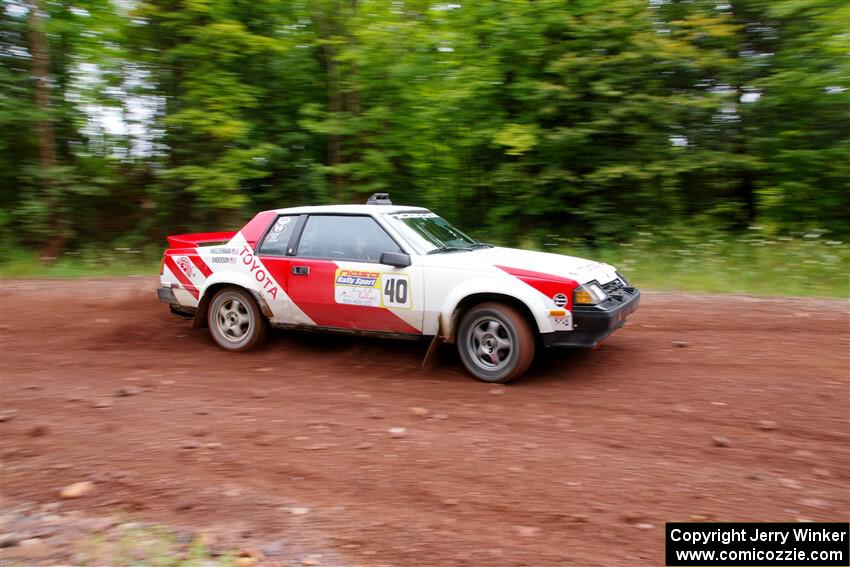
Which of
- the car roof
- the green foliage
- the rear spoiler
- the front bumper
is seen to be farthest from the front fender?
the green foliage

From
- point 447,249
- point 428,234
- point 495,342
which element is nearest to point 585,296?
point 495,342

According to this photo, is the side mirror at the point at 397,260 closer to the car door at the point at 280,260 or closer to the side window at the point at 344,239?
the side window at the point at 344,239

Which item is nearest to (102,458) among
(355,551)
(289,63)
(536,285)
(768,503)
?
(355,551)

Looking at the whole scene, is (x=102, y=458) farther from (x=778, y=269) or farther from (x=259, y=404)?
(x=778, y=269)

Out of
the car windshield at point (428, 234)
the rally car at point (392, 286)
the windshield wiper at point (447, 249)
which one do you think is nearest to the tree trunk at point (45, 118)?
the rally car at point (392, 286)

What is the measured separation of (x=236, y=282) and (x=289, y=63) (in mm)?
9008

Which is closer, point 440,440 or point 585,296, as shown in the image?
point 440,440

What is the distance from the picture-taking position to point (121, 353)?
23.9ft

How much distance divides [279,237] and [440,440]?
3266 millimetres

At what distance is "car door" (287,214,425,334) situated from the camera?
6320 mm

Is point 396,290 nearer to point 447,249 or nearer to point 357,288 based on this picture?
point 357,288

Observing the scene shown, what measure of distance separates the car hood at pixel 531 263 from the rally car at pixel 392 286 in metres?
0.01

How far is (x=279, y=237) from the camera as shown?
709 centimetres

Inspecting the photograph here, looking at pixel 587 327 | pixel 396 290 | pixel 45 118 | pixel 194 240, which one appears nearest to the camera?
pixel 587 327
